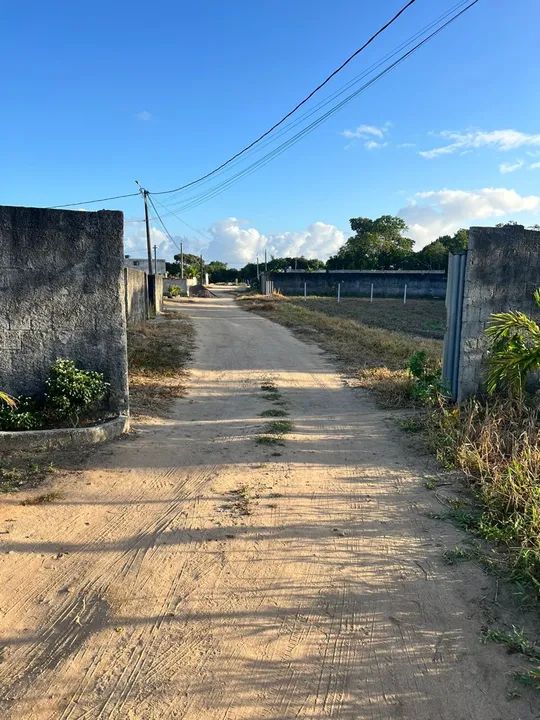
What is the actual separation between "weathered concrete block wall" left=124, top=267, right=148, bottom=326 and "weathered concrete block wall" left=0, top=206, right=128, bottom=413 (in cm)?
961

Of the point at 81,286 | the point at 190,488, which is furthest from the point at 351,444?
the point at 81,286

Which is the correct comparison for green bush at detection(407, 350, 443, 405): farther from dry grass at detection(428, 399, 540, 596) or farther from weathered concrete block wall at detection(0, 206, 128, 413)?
weathered concrete block wall at detection(0, 206, 128, 413)

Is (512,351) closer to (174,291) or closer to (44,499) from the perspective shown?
(44,499)

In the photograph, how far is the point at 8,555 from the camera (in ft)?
10.6

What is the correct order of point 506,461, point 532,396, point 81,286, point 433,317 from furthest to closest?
1. point 433,317
2. point 532,396
3. point 81,286
4. point 506,461

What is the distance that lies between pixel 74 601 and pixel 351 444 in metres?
3.27

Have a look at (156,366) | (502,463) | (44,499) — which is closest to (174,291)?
(156,366)

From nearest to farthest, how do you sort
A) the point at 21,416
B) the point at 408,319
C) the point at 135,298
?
1. the point at 21,416
2. the point at 135,298
3. the point at 408,319

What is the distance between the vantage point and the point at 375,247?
64875 millimetres

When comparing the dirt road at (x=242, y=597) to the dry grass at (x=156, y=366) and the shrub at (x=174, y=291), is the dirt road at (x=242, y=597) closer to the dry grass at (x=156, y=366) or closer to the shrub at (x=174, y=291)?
the dry grass at (x=156, y=366)

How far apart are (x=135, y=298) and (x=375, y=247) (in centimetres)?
5191

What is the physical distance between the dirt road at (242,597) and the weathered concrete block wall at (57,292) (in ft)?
4.07

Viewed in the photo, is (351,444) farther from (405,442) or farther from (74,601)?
(74,601)

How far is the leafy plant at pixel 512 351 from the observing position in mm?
5477
